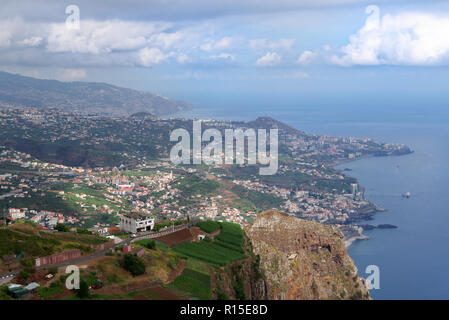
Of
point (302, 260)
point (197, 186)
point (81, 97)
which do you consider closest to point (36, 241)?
point (302, 260)

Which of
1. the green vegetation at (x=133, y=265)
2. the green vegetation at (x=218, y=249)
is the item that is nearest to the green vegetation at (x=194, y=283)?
the green vegetation at (x=133, y=265)

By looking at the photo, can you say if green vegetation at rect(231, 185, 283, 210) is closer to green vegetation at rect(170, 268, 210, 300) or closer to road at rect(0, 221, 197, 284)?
road at rect(0, 221, 197, 284)

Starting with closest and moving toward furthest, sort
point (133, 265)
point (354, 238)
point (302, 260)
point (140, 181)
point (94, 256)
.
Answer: point (133, 265) → point (94, 256) → point (302, 260) → point (354, 238) → point (140, 181)

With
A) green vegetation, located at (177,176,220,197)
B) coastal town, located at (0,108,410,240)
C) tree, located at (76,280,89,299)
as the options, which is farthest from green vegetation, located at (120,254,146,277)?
green vegetation, located at (177,176,220,197)

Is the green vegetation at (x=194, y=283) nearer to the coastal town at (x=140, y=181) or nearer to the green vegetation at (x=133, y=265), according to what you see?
the green vegetation at (x=133, y=265)

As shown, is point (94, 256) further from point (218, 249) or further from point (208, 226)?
point (208, 226)
